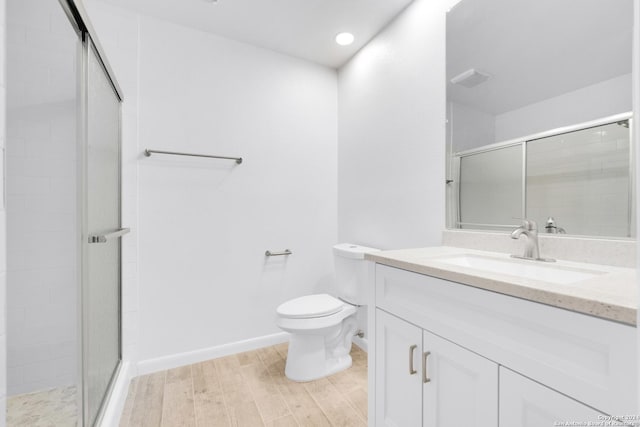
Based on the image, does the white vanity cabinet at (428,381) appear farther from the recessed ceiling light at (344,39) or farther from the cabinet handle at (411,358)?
the recessed ceiling light at (344,39)

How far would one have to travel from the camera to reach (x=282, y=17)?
1.81 metres

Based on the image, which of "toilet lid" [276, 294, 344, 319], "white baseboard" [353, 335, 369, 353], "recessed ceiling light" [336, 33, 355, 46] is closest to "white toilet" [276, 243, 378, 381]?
"toilet lid" [276, 294, 344, 319]

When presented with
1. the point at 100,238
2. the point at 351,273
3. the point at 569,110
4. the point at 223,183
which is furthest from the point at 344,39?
the point at 100,238

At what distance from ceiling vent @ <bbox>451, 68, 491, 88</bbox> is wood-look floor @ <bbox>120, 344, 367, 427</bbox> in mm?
1752

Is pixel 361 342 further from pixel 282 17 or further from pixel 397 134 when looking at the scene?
pixel 282 17

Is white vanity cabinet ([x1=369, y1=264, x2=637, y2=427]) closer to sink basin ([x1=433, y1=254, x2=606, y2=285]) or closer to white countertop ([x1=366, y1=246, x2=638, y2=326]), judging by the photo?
white countertop ([x1=366, y1=246, x2=638, y2=326])

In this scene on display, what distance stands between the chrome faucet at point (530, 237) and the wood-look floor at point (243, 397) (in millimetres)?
1094

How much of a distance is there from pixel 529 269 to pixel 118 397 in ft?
6.49

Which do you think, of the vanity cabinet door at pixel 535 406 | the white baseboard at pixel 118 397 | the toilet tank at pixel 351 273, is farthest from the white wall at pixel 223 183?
the vanity cabinet door at pixel 535 406

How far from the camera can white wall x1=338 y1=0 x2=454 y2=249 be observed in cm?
156

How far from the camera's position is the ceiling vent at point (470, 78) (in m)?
1.34

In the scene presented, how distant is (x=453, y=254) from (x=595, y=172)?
0.56 metres

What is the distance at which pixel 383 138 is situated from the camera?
1.93m

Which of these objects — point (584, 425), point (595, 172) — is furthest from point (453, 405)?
point (595, 172)
